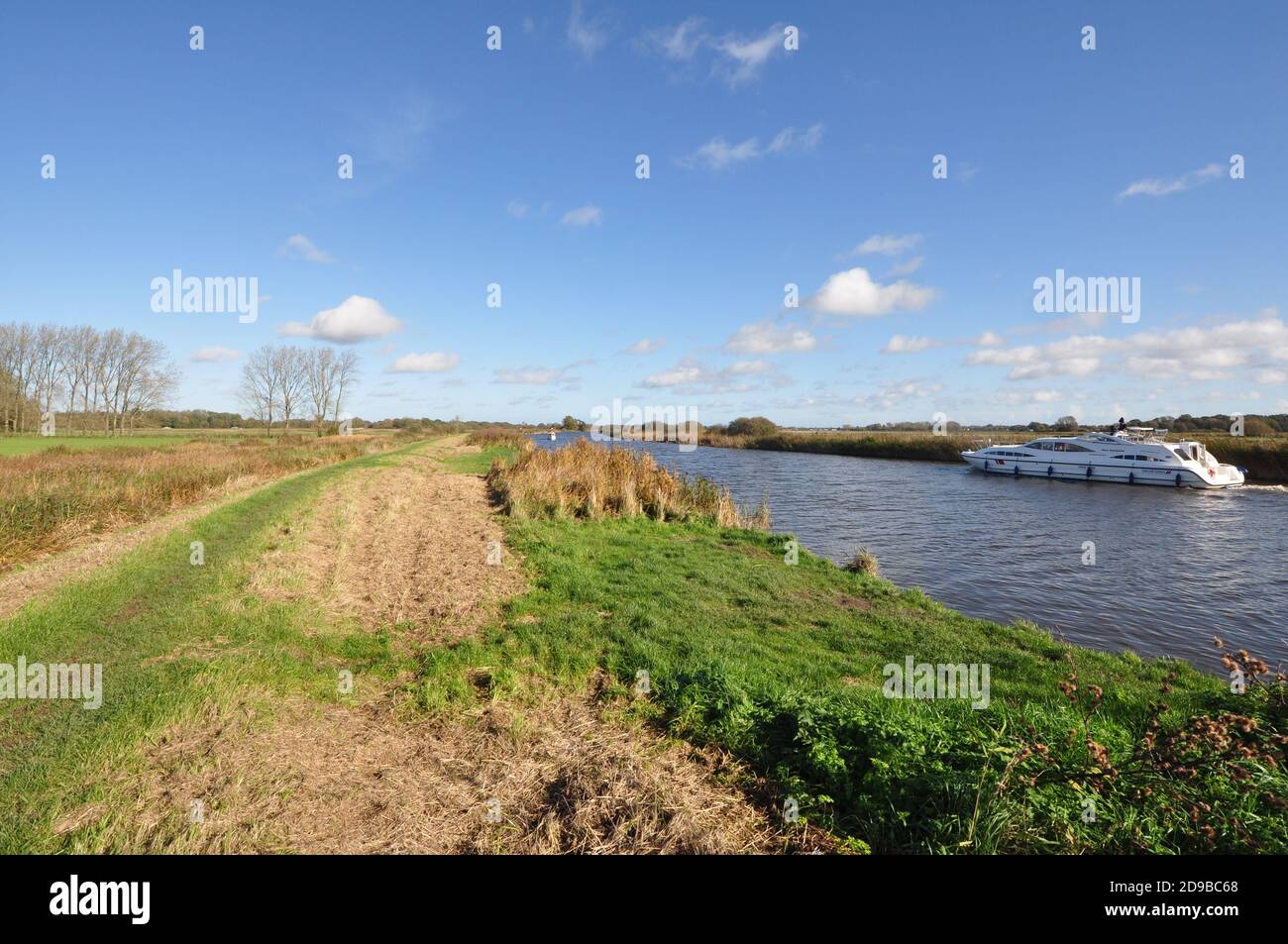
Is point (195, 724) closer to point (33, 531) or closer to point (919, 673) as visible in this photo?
point (919, 673)

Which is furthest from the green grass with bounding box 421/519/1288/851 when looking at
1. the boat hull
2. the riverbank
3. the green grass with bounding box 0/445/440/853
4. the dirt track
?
the riverbank

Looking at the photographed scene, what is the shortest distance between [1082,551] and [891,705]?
17.8m

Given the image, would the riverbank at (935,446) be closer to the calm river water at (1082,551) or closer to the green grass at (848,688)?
the calm river water at (1082,551)

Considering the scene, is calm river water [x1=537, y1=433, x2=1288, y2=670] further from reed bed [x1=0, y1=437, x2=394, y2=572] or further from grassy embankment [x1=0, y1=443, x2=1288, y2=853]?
reed bed [x1=0, y1=437, x2=394, y2=572]

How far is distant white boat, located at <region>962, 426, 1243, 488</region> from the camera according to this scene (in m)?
36.8

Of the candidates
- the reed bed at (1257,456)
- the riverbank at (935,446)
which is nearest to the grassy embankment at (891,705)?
the reed bed at (1257,456)

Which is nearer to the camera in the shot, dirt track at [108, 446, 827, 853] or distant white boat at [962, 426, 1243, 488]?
dirt track at [108, 446, 827, 853]

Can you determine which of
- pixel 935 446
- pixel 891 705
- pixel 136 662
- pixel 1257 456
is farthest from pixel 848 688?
pixel 935 446

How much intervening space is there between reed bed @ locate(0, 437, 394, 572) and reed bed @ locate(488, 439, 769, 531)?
36.3ft

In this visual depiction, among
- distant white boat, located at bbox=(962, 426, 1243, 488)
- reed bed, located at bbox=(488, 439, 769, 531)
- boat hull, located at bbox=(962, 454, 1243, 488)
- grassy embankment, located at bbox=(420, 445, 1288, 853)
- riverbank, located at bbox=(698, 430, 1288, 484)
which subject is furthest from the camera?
riverbank, located at bbox=(698, 430, 1288, 484)

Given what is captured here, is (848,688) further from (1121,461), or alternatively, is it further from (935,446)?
(935,446)
